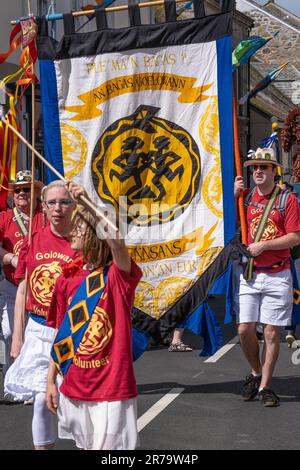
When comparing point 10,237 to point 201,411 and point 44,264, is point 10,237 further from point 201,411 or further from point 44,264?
point 44,264

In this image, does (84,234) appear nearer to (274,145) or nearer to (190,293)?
(190,293)

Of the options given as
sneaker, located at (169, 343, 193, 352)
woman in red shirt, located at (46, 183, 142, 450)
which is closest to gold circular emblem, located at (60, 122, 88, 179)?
sneaker, located at (169, 343, 193, 352)

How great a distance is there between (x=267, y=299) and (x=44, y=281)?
8.53ft

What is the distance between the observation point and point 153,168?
7.52 m

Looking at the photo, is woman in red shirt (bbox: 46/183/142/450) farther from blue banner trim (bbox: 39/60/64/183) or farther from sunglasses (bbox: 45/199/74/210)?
blue banner trim (bbox: 39/60/64/183)

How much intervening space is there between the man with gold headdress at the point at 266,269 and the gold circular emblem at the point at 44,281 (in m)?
2.40

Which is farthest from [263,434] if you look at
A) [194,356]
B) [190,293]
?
[194,356]

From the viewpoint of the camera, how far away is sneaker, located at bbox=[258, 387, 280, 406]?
7.40 m

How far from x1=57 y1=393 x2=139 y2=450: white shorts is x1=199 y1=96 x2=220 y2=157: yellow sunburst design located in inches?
139

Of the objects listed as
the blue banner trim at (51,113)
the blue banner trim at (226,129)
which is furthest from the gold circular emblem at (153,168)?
the blue banner trim at (51,113)

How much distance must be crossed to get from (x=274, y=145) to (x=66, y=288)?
3937 mm

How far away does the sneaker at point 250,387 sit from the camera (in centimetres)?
765

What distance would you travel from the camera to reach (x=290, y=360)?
31.1 ft

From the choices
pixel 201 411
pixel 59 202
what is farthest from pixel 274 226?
pixel 59 202
